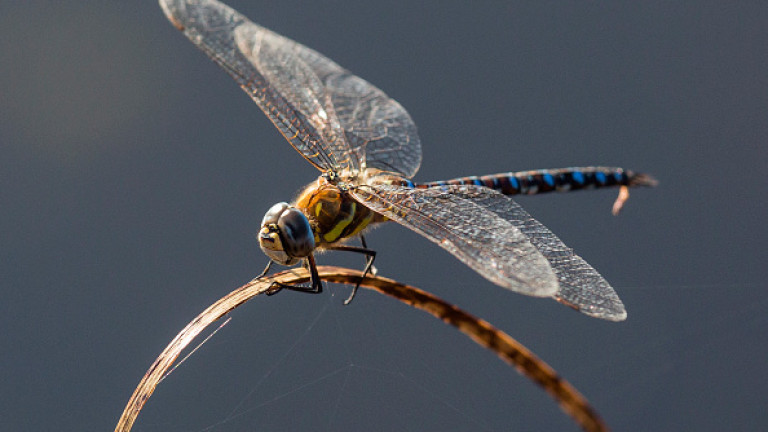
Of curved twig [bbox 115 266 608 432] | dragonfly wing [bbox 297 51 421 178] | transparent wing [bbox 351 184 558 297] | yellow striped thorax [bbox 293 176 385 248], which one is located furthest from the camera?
dragonfly wing [bbox 297 51 421 178]

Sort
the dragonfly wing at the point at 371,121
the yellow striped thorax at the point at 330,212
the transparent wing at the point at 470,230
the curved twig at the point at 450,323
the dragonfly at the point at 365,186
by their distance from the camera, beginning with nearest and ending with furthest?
the curved twig at the point at 450,323, the transparent wing at the point at 470,230, the dragonfly at the point at 365,186, the yellow striped thorax at the point at 330,212, the dragonfly wing at the point at 371,121

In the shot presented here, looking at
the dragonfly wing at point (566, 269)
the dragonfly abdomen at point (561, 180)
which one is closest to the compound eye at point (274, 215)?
the dragonfly wing at point (566, 269)

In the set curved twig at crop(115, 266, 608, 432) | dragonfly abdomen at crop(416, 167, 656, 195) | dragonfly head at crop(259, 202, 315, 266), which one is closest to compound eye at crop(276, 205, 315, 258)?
dragonfly head at crop(259, 202, 315, 266)

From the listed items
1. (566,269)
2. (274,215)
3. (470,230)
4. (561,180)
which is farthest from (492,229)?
(561,180)

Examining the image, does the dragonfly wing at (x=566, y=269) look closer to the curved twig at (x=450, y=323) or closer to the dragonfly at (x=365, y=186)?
the dragonfly at (x=365, y=186)

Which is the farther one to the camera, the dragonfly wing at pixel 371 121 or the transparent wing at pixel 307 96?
the dragonfly wing at pixel 371 121

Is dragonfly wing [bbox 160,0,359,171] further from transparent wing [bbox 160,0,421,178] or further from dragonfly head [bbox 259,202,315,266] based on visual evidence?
dragonfly head [bbox 259,202,315,266]

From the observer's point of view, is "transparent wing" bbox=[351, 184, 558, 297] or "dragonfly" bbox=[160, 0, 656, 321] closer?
"transparent wing" bbox=[351, 184, 558, 297]

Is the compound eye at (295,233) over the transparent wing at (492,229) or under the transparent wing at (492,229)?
over
